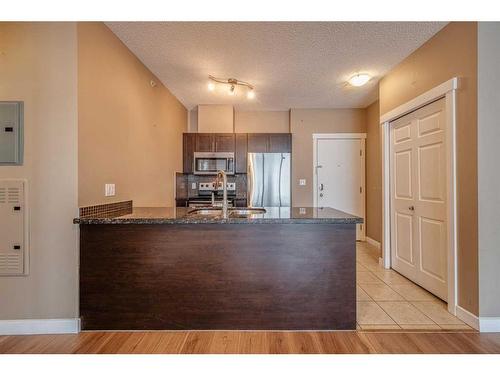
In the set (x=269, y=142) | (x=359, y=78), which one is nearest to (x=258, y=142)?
(x=269, y=142)

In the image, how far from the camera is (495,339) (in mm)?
1942

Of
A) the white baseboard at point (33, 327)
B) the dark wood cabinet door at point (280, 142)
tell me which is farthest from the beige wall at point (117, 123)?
the dark wood cabinet door at point (280, 142)

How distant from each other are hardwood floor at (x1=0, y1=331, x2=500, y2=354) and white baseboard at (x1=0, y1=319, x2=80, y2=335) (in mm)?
40

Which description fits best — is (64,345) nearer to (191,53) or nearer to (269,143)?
(191,53)

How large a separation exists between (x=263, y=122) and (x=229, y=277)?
370 cm

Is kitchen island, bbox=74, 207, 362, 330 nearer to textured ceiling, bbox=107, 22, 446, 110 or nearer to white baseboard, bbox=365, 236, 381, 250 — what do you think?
textured ceiling, bbox=107, 22, 446, 110

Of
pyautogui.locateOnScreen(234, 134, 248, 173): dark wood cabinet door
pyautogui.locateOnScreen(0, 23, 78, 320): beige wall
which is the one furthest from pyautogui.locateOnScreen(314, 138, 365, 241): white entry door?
pyautogui.locateOnScreen(0, 23, 78, 320): beige wall

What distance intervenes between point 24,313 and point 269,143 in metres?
3.80

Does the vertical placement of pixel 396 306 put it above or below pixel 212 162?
below

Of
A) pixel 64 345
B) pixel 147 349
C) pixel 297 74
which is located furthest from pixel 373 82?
pixel 64 345

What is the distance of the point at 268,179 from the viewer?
15.6 feet

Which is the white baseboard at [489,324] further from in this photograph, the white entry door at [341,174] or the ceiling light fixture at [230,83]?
the ceiling light fixture at [230,83]

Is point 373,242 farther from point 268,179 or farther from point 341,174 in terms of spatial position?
point 268,179

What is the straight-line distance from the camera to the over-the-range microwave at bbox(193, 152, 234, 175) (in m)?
4.69
